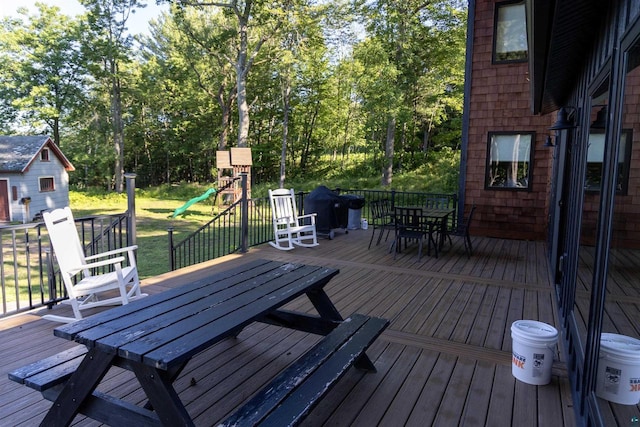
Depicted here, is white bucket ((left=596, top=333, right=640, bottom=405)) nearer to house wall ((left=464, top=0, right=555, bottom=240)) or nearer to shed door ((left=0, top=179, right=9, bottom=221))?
house wall ((left=464, top=0, right=555, bottom=240))

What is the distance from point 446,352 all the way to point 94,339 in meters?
2.28

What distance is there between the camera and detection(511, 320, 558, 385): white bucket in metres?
2.42

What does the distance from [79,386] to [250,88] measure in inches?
828

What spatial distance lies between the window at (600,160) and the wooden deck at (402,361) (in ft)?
4.11

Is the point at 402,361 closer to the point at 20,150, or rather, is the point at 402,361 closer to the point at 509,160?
the point at 509,160

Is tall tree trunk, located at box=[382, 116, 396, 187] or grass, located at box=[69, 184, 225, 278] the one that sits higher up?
tall tree trunk, located at box=[382, 116, 396, 187]

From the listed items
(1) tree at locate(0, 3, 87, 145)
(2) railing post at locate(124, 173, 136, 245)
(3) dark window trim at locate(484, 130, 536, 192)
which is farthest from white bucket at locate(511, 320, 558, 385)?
(1) tree at locate(0, 3, 87, 145)

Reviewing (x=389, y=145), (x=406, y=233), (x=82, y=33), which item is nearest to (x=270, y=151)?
(x=389, y=145)

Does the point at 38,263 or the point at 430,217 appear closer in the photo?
the point at 430,217

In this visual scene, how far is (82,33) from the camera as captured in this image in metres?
19.7

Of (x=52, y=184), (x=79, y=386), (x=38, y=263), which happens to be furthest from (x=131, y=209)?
(x=52, y=184)

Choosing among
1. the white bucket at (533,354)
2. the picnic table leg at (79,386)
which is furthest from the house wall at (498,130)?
the picnic table leg at (79,386)

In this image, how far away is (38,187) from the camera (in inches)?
693

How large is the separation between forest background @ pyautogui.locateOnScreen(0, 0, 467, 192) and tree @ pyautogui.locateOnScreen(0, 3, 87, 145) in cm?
5
